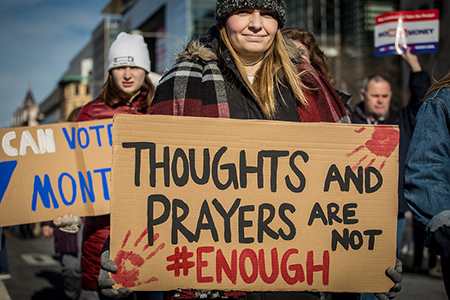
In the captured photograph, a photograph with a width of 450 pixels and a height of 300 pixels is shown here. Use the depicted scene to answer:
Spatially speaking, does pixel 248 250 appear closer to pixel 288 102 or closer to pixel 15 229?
pixel 288 102

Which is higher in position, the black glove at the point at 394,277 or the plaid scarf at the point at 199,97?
the plaid scarf at the point at 199,97

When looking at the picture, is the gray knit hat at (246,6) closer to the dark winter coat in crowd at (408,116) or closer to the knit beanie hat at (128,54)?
Result: the knit beanie hat at (128,54)

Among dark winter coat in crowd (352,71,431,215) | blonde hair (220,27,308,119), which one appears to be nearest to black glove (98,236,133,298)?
blonde hair (220,27,308,119)

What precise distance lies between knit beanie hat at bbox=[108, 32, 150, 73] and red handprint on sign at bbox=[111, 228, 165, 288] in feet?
6.00

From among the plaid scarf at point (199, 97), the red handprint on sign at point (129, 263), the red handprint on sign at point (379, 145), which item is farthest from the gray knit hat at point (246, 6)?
the red handprint on sign at point (129, 263)

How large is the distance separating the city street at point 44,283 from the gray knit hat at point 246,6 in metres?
4.45

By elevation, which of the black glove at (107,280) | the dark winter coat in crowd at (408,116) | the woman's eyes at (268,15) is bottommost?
the black glove at (107,280)

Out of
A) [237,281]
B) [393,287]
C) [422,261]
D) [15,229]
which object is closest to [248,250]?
[237,281]

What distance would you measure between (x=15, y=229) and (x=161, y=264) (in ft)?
54.7

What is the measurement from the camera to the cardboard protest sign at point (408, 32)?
5.15m

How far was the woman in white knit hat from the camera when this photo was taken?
3.24 m

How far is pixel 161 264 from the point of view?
1.94 m

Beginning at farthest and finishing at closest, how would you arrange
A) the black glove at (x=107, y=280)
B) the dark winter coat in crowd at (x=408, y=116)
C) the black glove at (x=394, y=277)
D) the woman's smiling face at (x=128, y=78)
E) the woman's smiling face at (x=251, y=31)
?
the dark winter coat in crowd at (x=408, y=116) → the woman's smiling face at (x=128, y=78) → the woman's smiling face at (x=251, y=31) → the black glove at (x=394, y=277) → the black glove at (x=107, y=280)

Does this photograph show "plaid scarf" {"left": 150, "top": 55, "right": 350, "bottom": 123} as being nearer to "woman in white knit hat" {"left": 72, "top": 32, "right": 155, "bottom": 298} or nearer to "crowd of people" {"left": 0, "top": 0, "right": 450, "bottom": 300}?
"crowd of people" {"left": 0, "top": 0, "right": 450, "bottom": 300}
